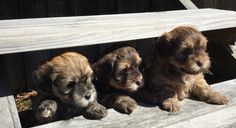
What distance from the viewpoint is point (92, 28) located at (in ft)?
11.6

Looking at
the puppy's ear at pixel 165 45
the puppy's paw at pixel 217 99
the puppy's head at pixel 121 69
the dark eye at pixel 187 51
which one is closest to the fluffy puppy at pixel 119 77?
the puppy's head at pixel 121 69

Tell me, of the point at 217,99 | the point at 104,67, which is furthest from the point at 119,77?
the point at 217,99

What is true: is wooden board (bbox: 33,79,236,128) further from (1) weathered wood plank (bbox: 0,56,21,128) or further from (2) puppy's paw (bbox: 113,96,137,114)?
(1) weathered wood plank (bbox: 0,56,21,128)

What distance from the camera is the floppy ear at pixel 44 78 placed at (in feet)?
11.5

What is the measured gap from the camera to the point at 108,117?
11.3ft

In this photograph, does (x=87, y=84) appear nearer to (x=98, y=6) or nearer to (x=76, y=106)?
(x=76, y=106)

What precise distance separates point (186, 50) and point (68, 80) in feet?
3.81

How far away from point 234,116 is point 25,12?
3091 mm

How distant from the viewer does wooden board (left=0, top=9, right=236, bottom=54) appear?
3090 mm

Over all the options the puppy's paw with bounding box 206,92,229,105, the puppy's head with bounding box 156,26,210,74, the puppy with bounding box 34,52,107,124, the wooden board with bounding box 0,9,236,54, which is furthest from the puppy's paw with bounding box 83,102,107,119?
the puppy's paw with bounding box 206,92,229,105

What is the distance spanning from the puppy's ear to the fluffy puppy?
0.85ft

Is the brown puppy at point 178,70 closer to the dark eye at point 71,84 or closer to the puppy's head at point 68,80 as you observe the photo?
the puppy's head at point 68,80

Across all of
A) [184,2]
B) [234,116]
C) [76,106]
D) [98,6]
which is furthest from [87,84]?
[98,6]

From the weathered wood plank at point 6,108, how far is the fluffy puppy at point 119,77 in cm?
92
